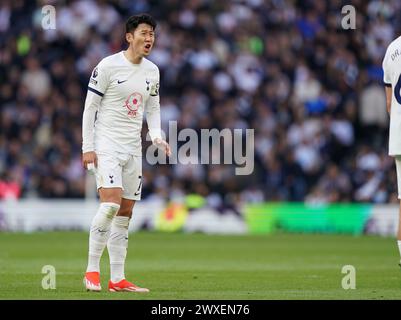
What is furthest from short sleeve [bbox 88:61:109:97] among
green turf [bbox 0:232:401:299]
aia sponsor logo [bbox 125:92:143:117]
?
green turf [bbox 0:232:401:299]

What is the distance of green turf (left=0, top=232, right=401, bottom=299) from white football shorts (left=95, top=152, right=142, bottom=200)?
1.06m

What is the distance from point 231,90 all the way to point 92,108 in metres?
17.2

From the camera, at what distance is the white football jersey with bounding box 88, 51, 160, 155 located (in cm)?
1083

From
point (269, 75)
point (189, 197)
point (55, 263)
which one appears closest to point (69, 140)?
point (189, 197)

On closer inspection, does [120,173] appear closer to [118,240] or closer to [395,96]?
[118,240]

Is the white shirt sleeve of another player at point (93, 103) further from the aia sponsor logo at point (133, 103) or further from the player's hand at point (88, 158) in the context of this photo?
the aia sponsor logo at point (133, 103)

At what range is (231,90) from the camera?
27891 millimetres

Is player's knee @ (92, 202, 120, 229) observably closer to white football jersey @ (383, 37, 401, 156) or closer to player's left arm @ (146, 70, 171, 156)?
player's left arm @ (146, 70, 171, 156)

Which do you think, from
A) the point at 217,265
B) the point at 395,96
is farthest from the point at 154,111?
the point at 217,265

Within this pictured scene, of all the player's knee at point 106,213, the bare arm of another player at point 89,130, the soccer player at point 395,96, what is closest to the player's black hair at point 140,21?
the bare arm of another player at point 89,130

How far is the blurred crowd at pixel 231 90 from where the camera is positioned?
1016 inches

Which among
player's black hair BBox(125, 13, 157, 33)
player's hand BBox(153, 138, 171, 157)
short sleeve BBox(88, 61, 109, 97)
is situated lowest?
player's hand BBox(153, 138, 171, 157)
